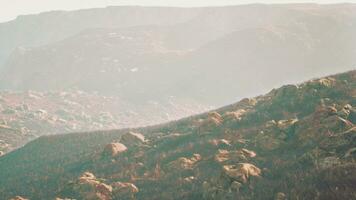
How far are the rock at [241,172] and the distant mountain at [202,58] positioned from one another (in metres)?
82.8

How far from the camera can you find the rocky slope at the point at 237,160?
1542 cm

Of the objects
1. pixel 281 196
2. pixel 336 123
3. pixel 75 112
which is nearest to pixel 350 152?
pixel 336 123

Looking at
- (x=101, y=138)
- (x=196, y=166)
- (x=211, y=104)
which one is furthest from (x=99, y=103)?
(x=196, y=166)

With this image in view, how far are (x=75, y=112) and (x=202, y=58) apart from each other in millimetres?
43972

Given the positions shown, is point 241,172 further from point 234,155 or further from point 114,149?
point 114,149

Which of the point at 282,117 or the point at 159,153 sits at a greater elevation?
the point at 282,117

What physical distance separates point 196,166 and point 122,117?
231 ft

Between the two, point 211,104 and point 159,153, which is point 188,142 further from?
point 211,104

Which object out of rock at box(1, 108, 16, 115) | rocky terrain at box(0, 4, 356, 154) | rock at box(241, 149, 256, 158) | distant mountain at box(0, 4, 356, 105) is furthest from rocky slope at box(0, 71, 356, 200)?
distant mountain at box(0, 4, 356, 105)

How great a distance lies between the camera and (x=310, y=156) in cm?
1714

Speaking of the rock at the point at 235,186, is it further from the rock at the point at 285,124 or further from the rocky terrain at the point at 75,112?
the rocky terrain at the point at 75,112

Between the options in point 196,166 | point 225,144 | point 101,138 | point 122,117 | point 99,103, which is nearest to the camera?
point 196,166

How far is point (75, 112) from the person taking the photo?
89938mm

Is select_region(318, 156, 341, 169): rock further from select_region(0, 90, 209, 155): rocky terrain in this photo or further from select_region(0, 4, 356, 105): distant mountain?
select_region(0, 4, 356, 105): distant mountain
